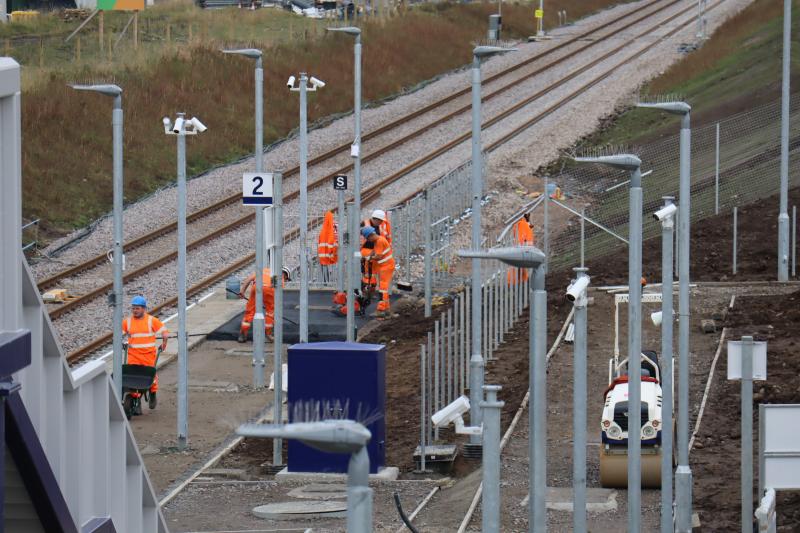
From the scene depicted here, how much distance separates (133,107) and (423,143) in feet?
26.4

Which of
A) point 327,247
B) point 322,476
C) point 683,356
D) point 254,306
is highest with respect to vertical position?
point 683,356

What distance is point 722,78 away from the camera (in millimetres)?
49906

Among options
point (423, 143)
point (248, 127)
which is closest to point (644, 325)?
point (423, 143)

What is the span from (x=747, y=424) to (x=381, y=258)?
15846mm

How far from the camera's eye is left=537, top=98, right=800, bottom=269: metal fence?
34.8 m

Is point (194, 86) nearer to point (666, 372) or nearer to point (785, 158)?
point (785, 158)

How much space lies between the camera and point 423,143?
46031mm

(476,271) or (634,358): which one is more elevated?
(634,358)

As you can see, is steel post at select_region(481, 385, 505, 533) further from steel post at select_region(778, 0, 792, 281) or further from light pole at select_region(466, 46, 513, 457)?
steel post at select_region(778, 0, 792, 281)

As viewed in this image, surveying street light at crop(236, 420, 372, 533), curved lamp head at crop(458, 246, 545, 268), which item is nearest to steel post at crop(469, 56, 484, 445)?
curved lamp head at crop(458, 246, 545, 268)

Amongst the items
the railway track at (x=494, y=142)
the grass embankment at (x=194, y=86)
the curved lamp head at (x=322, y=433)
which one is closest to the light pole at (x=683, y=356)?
the curved lamp head at (x=322, y=433)

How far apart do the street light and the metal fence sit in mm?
25548

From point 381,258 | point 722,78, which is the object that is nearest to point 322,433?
point 381,258

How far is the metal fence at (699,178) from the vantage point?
34.8 metres
